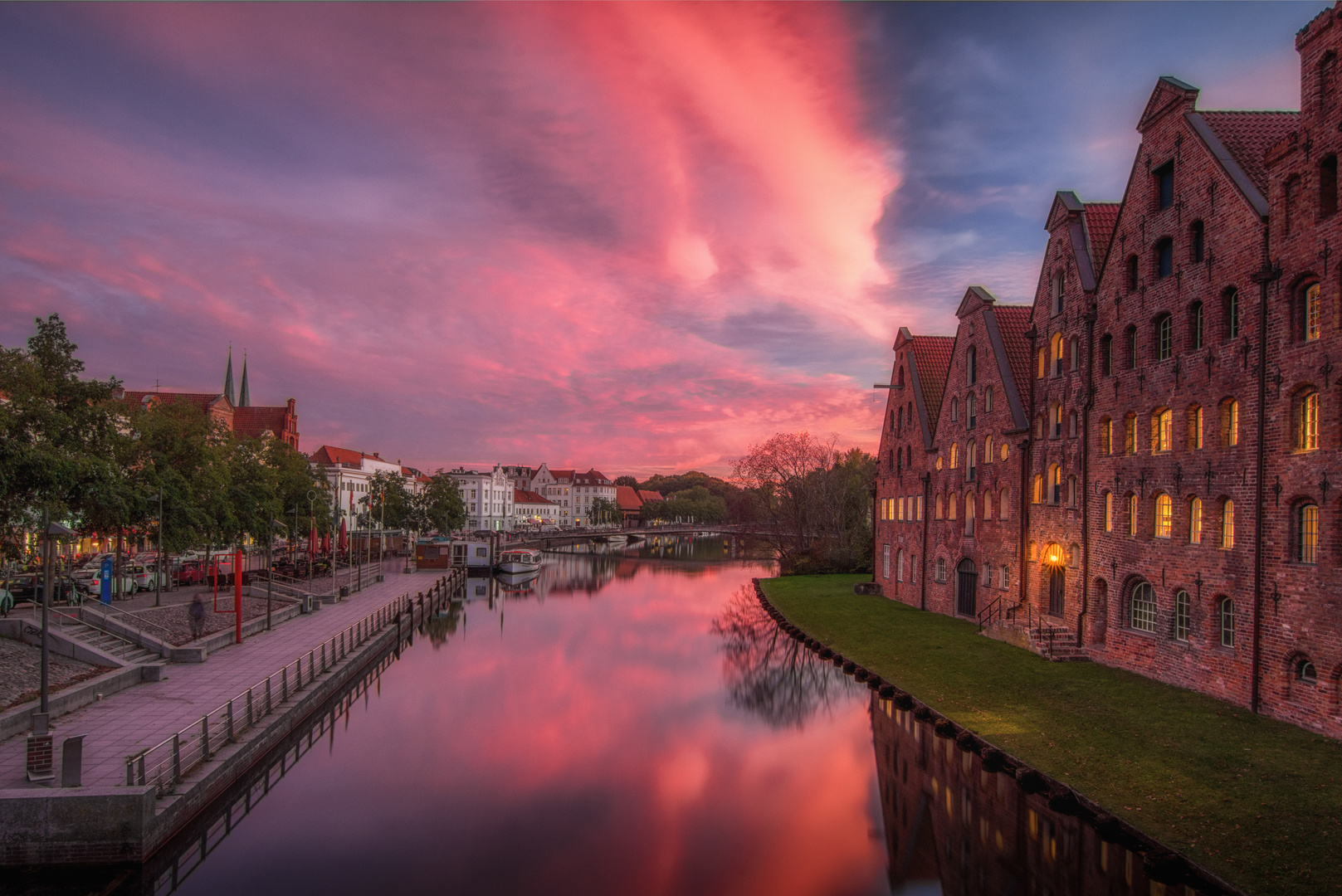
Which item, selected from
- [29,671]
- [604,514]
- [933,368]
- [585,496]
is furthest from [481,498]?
[29,671]

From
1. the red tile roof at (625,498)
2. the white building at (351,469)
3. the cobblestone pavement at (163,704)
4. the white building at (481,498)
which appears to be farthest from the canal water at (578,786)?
the red tile roof at (625,498)

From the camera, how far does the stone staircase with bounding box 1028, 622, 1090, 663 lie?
2431 cm

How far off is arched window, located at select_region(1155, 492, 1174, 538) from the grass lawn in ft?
13.4

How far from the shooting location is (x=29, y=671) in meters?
19.6

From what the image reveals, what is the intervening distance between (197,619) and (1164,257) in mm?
32698

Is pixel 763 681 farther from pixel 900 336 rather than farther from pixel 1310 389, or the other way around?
pixel 900 336

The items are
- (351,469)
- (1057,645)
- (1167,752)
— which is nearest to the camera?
(1167,752)

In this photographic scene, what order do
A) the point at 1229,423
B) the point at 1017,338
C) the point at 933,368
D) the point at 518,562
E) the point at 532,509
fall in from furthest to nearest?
the point at 532,509, the point at 518,562, the point at 933,368, the point at 1017,338, the point at 1229,423

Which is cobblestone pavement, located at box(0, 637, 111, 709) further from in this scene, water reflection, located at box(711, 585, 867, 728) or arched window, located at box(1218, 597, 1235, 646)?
arched window, located at box(1218, 597, 1235, 646)

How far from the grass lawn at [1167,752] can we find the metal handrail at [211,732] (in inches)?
643

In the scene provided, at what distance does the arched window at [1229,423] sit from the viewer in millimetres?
19031

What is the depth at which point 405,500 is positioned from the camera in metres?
93.1

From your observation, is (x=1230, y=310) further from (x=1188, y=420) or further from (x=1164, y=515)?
(x=1164, y=515)

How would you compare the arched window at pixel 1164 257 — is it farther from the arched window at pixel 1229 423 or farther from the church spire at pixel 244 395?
the church spire at pixel 244 395
